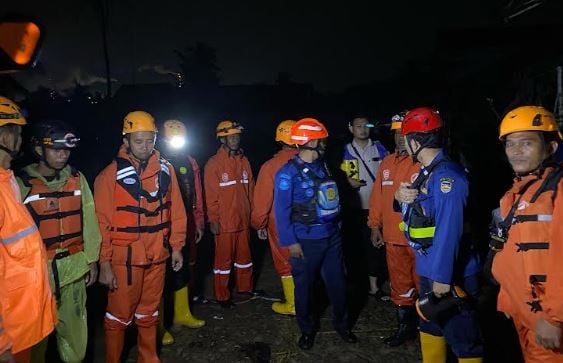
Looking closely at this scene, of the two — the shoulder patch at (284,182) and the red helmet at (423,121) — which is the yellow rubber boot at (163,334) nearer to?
the shoulder patch at (284,182)

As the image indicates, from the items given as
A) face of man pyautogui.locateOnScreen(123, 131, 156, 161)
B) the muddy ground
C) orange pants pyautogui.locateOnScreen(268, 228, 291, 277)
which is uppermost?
face of man pyautogui.locateOnScreen(123, 131, 156, 161)

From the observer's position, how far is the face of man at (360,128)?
589 centimetres

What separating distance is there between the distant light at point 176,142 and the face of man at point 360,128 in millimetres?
2450

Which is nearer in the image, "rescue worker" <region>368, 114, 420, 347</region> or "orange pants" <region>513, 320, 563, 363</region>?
"orange pants" <region>513, 320, 563, 363</region>

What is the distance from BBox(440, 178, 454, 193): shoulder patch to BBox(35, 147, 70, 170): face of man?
3089 millimetres

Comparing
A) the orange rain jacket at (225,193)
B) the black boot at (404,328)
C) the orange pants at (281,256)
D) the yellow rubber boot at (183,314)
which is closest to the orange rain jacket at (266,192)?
the orange pants at (281,256)

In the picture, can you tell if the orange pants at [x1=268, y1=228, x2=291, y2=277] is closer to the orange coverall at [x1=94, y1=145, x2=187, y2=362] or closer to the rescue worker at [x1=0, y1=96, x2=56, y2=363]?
the orange coverall at [x1=94, y1=145, x2=187, y2=362]

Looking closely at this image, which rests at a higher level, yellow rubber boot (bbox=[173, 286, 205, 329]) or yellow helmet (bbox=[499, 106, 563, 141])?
yellow helmet (bbox=[499, 106, 563, 141])

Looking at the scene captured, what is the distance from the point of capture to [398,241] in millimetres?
4625

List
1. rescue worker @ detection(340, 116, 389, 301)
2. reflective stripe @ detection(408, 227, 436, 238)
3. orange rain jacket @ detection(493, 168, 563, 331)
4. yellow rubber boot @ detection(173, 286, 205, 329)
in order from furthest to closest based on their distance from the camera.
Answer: rescue worker @ detection(340, 116, 389, 301), yellow rubber boot @ detection(173, 286, 205, 329), reflective stripe @ detection(408, 227, 436, 238), orange rain jacket @ detection(493, 168, 563, 331)

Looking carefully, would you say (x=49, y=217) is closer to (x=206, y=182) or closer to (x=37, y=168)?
(x=37, y=168)

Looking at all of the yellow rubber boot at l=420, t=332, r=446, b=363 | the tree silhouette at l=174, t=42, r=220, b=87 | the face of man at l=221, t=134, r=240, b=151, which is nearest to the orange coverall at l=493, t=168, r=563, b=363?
the yellow rubber boot at l=420, t=332, r=446, b=363

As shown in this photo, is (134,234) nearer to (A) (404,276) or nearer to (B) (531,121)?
(A) (404,276)

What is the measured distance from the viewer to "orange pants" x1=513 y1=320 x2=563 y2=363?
248 centimetres
